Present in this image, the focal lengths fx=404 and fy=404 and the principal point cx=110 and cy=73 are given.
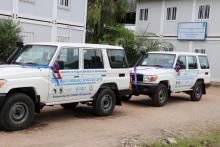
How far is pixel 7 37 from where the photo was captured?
15.3 m

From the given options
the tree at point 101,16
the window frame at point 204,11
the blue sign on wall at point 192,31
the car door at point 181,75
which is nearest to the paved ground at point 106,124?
the car door at point 181,75

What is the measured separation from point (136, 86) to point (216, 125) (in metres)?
3.20

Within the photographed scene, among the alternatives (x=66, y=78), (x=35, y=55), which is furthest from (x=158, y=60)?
(x=35, y=55)

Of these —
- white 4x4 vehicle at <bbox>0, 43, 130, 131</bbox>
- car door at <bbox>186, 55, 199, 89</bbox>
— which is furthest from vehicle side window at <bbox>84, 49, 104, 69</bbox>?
car door at <bbox>186, 55, 199, 89</bbox>

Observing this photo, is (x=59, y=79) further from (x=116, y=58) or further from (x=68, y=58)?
(x=116, y=58)

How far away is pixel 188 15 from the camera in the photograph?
94.0 feet

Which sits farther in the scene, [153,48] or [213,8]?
[213,8]

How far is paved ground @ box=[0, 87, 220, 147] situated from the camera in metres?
7.93

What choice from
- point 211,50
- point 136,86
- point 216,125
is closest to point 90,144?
point 216,125

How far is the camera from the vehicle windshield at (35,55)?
366 inches

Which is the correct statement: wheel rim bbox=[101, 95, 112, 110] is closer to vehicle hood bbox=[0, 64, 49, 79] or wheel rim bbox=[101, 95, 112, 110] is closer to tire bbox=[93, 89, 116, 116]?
tire bbox=[93, 89, 116, 116]

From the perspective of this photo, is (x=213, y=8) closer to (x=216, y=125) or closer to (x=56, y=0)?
(x=56, y=0)

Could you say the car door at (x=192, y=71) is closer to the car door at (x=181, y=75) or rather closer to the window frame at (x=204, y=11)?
the car door at (x=181, y=75)

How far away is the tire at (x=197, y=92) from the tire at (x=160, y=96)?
94.7 inches
